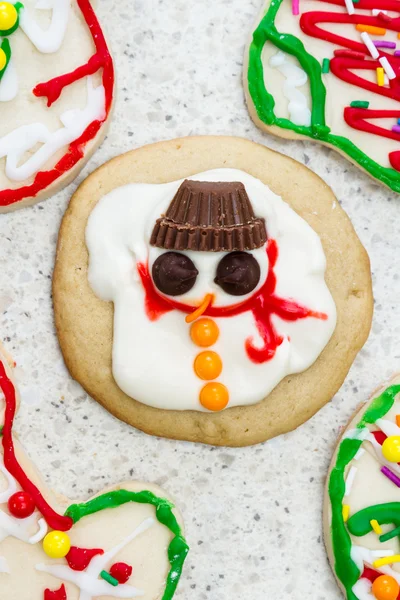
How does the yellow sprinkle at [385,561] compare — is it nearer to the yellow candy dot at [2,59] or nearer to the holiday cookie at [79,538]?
the holiday cookie at [79,538]

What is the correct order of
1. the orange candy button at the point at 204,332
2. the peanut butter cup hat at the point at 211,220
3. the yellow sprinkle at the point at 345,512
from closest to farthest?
1. the peanut butter cup hat at the point at 211,220
2. the orange candy button at the point at 204,332
3. the yellow sprinkle at the point at 345,512

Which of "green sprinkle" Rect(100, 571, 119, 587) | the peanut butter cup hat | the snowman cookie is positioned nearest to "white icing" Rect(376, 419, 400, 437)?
the snowman cookie

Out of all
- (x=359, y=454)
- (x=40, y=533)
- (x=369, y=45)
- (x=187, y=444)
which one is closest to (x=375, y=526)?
(x=359, y=454)

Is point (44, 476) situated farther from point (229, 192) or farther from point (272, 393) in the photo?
point (229, 192)

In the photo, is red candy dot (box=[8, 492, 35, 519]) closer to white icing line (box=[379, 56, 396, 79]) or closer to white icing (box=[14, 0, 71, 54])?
white icing (box=[14, 0, 71, 54])

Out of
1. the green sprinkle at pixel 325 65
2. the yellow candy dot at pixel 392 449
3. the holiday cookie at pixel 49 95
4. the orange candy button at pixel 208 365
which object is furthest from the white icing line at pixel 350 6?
the yellow candy dot at pixel 392 449

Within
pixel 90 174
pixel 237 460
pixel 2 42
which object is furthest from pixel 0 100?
pixel 237 460

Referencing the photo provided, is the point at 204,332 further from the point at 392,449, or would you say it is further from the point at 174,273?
the point at 392,449
